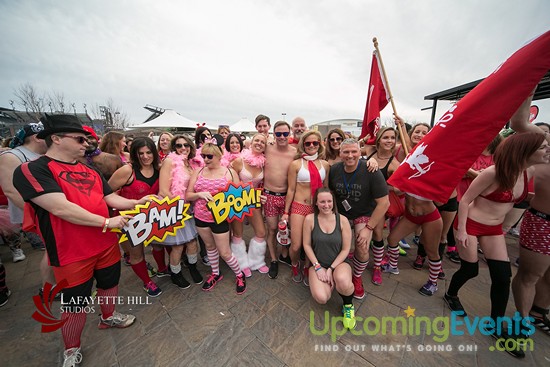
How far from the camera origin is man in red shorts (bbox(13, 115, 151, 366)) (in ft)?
5.21

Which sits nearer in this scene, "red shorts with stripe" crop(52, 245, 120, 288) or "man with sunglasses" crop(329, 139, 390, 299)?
"red shorts with stripe" crop(52, 245, 120, 288)

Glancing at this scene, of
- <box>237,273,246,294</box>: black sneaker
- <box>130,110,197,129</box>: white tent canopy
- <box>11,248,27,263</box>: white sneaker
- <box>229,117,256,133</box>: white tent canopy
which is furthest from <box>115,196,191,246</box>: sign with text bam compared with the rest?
<box>229,117,256,133</box>: white tent canopy

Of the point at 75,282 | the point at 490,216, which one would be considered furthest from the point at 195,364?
the point at 490,216

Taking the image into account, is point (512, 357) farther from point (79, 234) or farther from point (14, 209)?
point (14, 209)

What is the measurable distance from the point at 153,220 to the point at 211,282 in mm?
1379

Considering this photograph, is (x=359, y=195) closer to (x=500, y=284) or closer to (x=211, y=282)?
(x=500, y=284)

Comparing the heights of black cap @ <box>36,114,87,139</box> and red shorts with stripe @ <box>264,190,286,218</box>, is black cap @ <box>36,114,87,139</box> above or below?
above

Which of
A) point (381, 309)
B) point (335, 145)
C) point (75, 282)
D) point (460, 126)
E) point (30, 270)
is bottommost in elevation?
point (30, 270)

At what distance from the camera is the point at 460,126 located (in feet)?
6.35

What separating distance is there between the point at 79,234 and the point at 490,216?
423 centimetres

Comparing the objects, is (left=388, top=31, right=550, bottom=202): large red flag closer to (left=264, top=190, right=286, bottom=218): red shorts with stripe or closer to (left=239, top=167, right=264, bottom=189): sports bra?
(left=264, top=190, right=286, bottom=218): red shorts with stripe

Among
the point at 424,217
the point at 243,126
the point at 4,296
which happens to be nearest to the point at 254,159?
the point at 424,217

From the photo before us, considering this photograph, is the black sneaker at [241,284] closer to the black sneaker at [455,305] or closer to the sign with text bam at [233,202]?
the sign with text bam at [233,202]

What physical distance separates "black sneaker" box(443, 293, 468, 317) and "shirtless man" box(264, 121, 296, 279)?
2.38 meters
